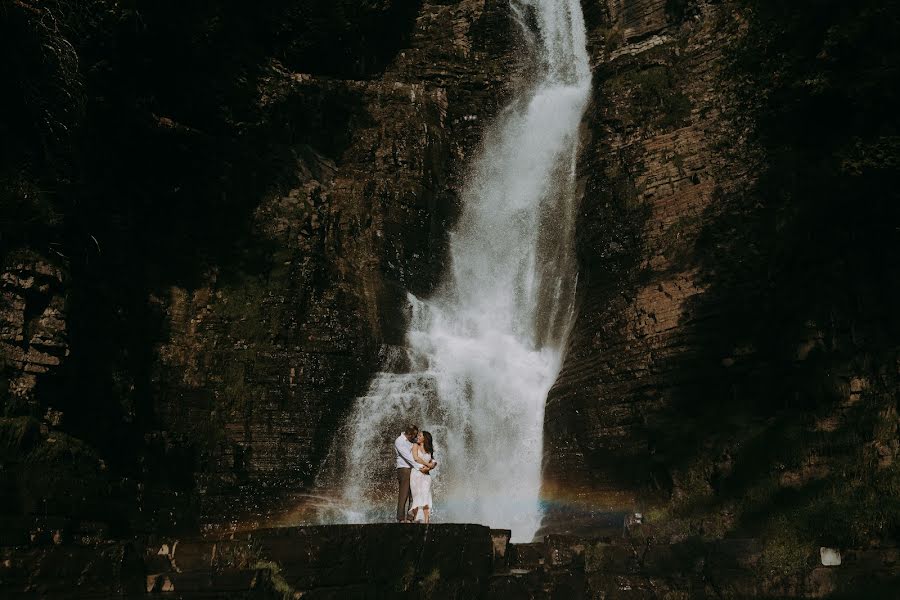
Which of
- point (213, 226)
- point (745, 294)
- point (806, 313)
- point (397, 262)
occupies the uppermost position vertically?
point (213, 226)

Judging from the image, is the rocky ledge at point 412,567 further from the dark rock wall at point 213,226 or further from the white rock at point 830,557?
the dark rock wall at point 213,226

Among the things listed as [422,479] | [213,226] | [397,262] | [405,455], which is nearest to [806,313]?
[422,479]

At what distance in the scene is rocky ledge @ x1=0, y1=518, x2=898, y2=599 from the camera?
7965 millimetres

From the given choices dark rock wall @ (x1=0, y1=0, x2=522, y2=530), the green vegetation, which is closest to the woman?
dark rock wall @ (x1=0, y1=0, x2=522, y2=530)

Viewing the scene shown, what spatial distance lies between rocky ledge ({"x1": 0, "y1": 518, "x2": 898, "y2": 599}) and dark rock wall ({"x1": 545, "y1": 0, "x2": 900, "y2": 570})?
2.17 feet

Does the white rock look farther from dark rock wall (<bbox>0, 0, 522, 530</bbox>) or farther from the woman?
dark rock wall (<bbox>0, 0, 522, 530</bbox>)

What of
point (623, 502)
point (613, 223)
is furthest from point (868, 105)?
point (623, 502)

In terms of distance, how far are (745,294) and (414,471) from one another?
7.67 metres

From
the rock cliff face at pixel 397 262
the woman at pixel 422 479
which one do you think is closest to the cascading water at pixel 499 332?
the rock cliff face at pixel 397 262

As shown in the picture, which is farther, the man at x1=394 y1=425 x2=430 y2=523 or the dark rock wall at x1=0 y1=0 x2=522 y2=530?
the dark rock wall at x1=0 y1=0 x2=522 y2=530

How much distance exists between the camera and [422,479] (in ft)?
37.1

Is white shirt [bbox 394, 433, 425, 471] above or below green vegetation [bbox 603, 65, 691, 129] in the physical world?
below

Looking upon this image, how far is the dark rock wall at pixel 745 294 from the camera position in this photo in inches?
504

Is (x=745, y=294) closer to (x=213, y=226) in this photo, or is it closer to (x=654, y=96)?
(x=654, y=96)
